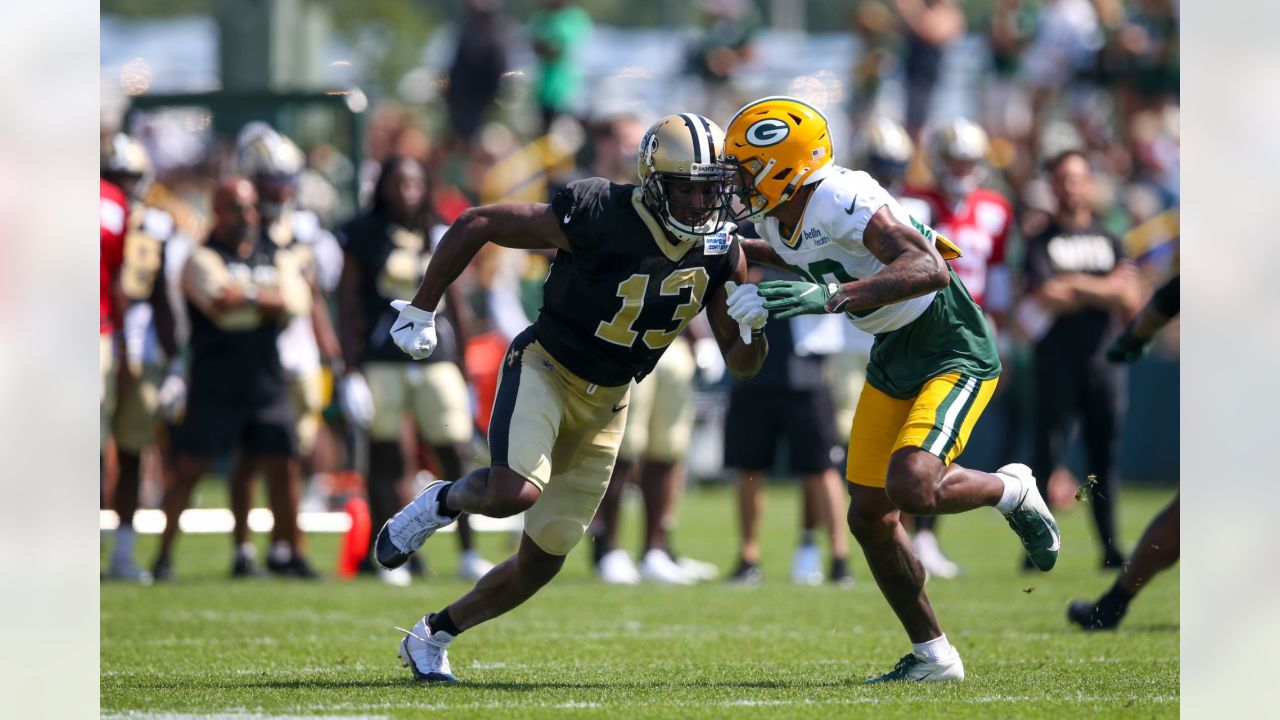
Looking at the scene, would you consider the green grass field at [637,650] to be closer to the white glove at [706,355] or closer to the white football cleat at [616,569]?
the white football cleat at [616,569]

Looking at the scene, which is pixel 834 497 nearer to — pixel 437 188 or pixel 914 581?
pixel 914 581

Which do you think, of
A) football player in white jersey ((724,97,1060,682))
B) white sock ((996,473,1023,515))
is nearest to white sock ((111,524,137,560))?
football player in white jersey ((724,97,1060,682))

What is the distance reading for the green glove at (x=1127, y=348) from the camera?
21.1 ft

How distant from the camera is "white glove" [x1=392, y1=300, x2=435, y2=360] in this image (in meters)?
5.16

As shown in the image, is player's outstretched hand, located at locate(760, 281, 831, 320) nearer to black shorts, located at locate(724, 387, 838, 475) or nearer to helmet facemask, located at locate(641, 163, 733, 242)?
helmet facemask, located at locate(641, 163, 733, 242)

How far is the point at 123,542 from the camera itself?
9.05m

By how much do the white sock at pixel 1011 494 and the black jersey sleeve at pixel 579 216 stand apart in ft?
4.82

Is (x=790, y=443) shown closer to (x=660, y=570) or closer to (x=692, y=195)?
(x=660, y=570)

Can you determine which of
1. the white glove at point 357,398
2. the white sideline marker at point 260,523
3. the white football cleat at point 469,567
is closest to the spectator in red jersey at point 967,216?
the white football cleat at point 469,567

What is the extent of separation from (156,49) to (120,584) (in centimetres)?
1324

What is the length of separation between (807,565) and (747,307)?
4.15 metres

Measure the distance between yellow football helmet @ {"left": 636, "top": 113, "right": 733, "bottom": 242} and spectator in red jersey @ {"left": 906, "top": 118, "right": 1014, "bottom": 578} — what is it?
14.0ft

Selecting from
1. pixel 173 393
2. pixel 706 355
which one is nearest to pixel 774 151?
pixel 706 355

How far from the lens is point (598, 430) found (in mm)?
5492
